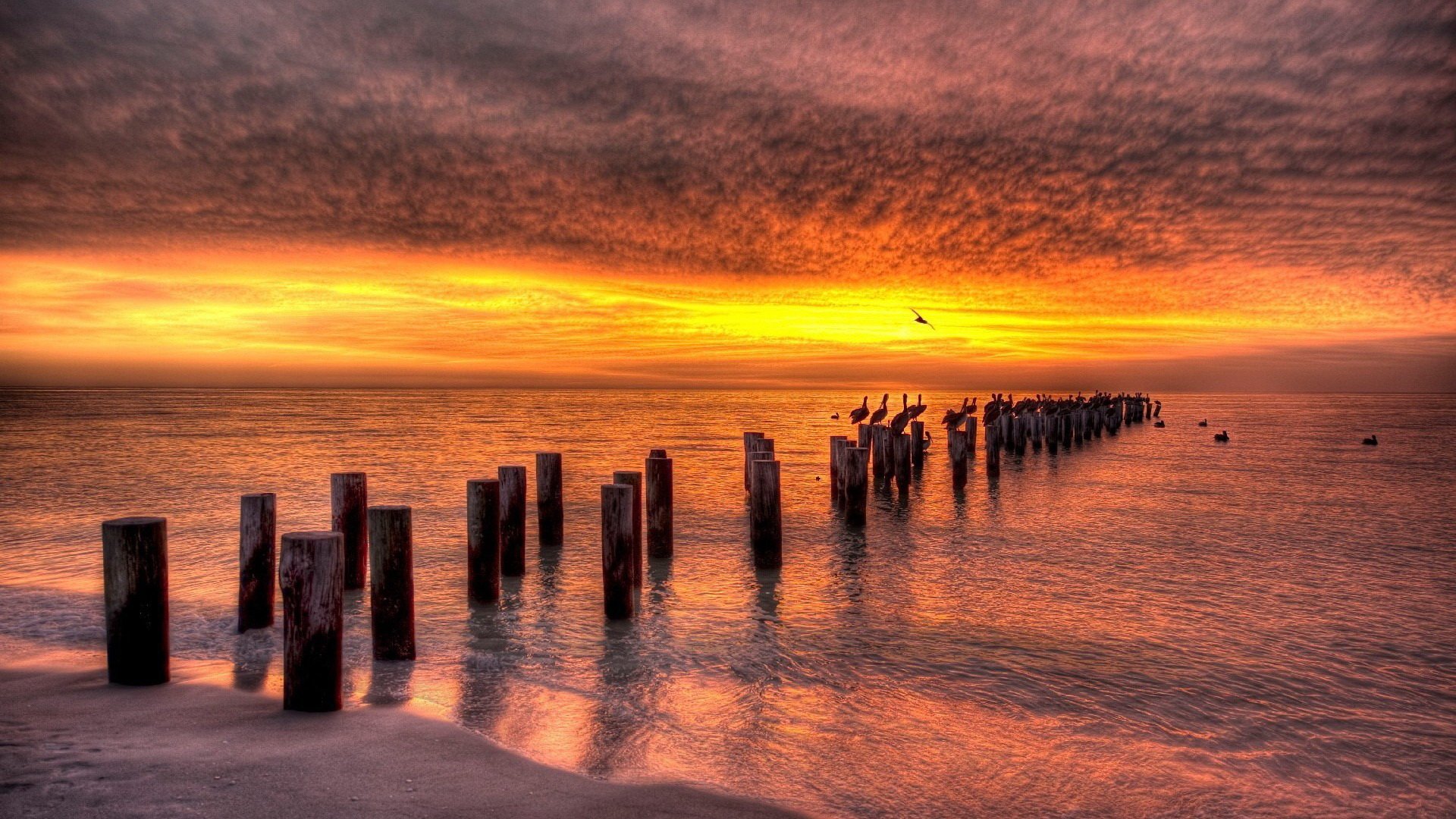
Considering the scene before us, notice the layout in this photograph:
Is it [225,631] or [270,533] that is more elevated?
[270,533]

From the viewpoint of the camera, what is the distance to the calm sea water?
17.0 ft

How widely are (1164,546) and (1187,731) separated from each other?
Result: 29.2ft

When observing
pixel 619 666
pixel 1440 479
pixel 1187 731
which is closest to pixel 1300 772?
pixel 1187 731

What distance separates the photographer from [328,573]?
17.9 feet

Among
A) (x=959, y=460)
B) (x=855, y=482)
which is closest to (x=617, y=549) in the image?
(x=855, y=482)

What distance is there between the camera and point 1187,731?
589cm

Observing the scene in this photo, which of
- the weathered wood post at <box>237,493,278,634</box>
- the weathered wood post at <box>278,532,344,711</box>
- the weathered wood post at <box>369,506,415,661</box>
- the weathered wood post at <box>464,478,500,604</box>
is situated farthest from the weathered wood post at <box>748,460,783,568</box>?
the weathered wood post at <box>278,532,344,711</box>

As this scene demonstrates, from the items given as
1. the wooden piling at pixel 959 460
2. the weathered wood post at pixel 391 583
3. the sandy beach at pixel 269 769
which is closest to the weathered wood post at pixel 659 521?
the weathered wood post at pixel 391 583

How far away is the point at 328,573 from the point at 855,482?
33.8 ft

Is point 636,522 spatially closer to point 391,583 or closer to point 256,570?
point 391,583

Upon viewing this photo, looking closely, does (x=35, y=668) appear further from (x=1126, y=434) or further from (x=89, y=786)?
(x=1126, y=434)

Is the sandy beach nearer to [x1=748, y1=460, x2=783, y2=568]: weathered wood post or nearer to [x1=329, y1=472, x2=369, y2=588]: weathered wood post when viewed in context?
[x1=329, y1=472, x2=369, y2=588]: weathered wood post

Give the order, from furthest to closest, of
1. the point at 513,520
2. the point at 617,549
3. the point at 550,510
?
the point at 550,510, the point at 513,520, the point at 617,549

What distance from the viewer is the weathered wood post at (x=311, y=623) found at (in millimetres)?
5391
